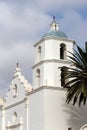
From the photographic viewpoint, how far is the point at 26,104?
1663 inches

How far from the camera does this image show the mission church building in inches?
1533

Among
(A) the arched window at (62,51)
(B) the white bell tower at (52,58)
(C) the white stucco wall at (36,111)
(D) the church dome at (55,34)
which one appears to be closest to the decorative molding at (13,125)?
(C) the white stucco wall at (36,111)

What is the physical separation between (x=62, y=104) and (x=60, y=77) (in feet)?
8.72

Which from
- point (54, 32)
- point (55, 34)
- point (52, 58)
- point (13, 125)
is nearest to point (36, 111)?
point (52, 58)

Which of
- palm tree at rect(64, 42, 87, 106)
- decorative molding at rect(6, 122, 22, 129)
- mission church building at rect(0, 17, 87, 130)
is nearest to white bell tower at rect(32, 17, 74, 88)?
mission church building at rect(0, 17, 87, 130)

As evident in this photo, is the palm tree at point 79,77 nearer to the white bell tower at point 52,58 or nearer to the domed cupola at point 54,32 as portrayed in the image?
the white bell tower at point 52,58

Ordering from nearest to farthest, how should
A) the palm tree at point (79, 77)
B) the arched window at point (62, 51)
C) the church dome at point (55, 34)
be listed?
the palm tree at point (79, 77), the church dome at point (55, 34), the arched window at point (62, 51)

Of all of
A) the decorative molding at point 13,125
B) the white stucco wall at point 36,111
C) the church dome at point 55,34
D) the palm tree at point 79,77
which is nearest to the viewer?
the palm tree at point 79,77

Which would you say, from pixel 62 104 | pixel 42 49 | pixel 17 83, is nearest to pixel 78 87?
pixel 62 104

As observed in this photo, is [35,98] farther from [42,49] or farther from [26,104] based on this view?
[42,49]

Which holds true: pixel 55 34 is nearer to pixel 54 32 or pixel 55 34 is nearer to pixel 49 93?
pixel 54 32

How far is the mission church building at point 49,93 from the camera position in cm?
3894

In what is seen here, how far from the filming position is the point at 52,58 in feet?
133

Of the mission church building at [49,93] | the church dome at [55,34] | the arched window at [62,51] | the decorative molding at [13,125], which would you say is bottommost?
the decorative molding at [13,125]
